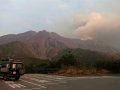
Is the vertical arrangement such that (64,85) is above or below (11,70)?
below

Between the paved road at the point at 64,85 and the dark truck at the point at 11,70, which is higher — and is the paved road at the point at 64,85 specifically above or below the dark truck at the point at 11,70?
below

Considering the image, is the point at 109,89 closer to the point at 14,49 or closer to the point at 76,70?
the point at 76,70

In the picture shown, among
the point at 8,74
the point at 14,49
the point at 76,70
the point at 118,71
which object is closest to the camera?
the point at 8,74

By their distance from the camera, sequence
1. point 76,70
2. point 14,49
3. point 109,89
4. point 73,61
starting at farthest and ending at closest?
point 14,49
point 73,61
point 76,70
point 109,89

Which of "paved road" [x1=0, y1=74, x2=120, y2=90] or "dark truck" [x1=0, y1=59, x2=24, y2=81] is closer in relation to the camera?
"paved road" [x1=0, y1=74, x2=120, y2=90]

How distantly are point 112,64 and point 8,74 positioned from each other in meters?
20.3

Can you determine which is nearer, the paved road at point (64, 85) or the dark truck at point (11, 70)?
the paved road at point (64, 85)

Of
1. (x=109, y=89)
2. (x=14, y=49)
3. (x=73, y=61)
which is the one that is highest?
(x=14, y=49)

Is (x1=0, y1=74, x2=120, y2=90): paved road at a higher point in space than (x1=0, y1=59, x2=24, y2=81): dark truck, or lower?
lower

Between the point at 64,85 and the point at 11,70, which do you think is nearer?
the point at 64,85

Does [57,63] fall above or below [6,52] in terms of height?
below

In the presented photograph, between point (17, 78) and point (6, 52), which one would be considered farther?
point (6, 52)

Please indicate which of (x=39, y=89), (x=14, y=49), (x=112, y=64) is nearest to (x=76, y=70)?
(x=112, y=64)

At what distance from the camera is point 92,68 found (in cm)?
4850
